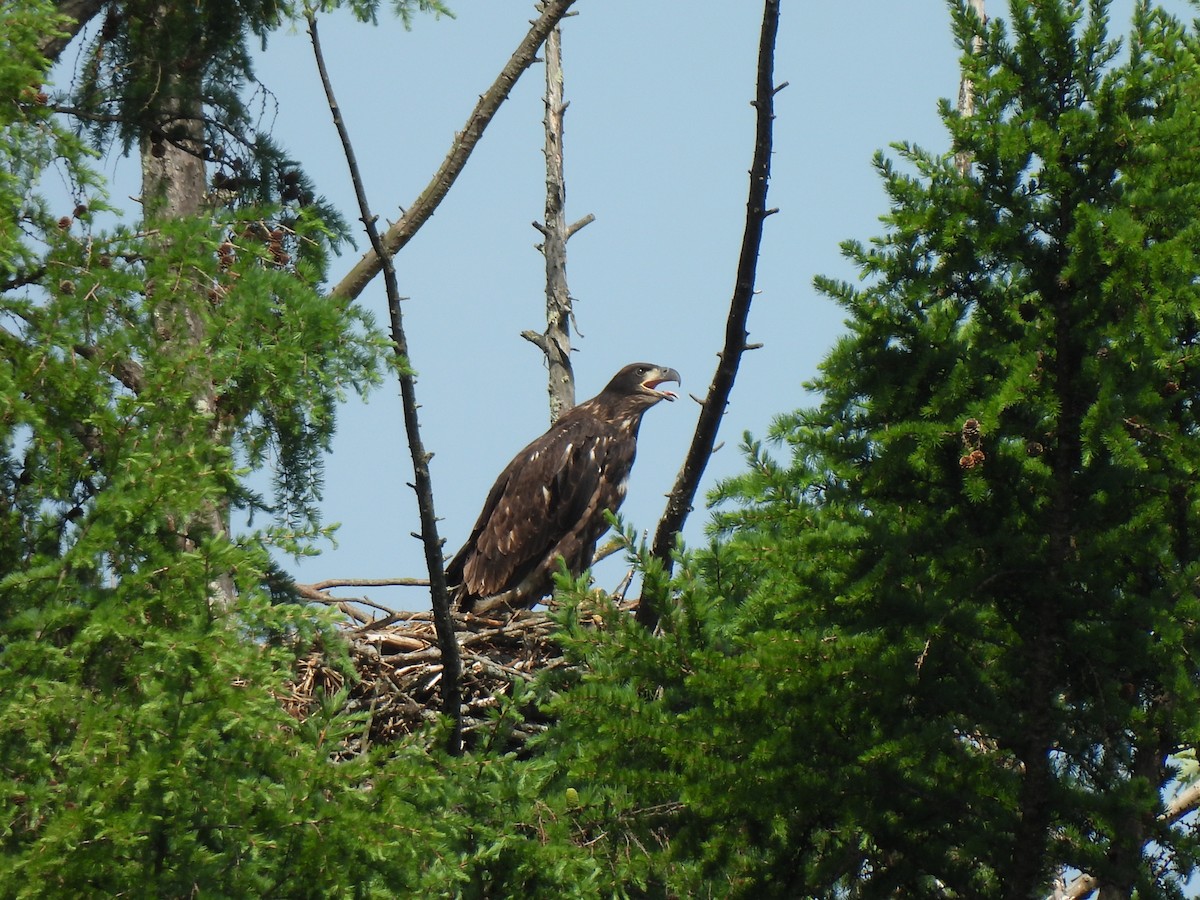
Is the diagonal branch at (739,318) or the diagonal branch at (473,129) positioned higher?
the diagonal branch at (473,129)

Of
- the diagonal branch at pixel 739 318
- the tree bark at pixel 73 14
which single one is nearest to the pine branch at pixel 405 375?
the diagonal branch at pixel 739 318

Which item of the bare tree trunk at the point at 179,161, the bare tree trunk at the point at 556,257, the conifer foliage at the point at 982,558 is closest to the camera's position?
the conifer foliage at the point at 982,558

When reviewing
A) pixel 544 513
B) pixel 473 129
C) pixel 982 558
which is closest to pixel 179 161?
pixel 473 129

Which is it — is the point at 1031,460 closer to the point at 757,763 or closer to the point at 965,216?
the point at 965,216

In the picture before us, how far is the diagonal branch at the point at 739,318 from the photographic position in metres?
5.49

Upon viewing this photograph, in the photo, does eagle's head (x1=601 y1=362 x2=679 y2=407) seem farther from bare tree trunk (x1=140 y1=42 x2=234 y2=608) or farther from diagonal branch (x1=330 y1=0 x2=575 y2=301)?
bare tree trunk (x1=140 y1=42 x2=234 y2=608)

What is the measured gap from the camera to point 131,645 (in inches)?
173

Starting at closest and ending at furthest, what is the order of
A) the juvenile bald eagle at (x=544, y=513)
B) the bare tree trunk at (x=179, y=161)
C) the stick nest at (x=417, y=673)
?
the bare tree trunk at (x=179, y=161) < the stick nest at (x=417, y=673) < the juvenile bald eagle at (x=544, y=513)

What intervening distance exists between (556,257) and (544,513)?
1823 millimetres

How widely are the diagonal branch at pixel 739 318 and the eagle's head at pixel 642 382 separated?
405 centimetres

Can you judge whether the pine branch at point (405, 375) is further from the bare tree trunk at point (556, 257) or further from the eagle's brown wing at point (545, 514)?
the bare tree trunk at point (556, 257)

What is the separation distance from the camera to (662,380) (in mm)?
10828

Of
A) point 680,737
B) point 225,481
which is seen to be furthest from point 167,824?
point 680,737

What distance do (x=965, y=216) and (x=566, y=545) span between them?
5320 mm
